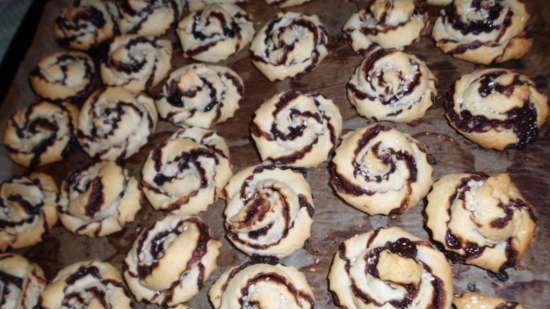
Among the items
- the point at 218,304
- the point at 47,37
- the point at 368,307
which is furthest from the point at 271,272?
the point at 47,37

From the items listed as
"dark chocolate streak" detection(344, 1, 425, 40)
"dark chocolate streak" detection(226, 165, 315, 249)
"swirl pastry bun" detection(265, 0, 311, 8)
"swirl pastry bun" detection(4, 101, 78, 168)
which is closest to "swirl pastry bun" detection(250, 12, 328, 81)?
"swirl pastry bun" detection(265, 0, 311, 8)

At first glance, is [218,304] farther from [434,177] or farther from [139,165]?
[434,177]

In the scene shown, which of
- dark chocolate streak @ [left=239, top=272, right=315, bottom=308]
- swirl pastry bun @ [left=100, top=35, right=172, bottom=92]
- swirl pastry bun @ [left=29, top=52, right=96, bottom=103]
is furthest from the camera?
swirl pastry bun @ [left=29, top=52, right=96, bottom=103]

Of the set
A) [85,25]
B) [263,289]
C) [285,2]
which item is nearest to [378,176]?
[263,289]

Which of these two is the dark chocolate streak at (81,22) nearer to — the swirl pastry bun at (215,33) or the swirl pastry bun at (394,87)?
the swirl pastry bun at (215,33)

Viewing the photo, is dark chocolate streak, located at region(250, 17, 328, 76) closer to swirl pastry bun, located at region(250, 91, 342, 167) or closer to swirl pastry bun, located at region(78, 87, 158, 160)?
swirl pastry bun, located at region(250, 91, 342, 167)

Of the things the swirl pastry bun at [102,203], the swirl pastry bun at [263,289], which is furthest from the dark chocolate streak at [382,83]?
the swirl pastry bun at [102,203]
